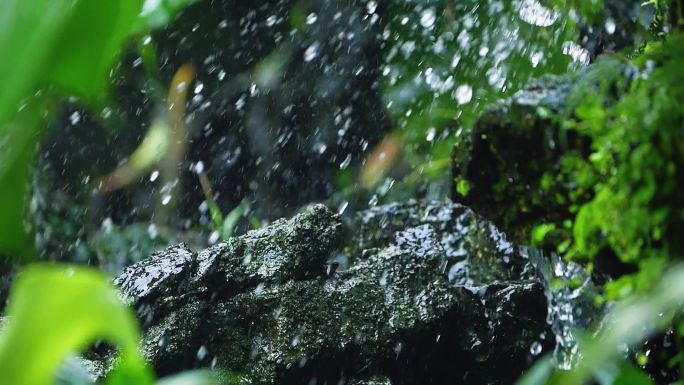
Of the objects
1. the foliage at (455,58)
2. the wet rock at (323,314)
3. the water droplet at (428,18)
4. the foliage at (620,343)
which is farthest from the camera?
the water droplet at (428,18)

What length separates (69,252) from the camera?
3.63 meters

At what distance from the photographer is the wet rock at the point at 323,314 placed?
205 centimetres

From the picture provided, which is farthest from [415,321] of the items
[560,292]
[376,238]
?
[376,238]

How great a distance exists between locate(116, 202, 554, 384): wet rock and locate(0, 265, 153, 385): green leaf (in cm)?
165

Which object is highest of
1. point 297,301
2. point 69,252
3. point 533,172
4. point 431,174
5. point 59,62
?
point 59,62

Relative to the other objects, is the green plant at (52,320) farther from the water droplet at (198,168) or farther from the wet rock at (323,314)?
the water droplet at (198,168)

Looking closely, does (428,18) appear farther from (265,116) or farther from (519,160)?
(519,160)

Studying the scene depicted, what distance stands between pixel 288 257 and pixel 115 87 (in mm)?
2035

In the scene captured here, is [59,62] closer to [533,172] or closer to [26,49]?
[26,49]

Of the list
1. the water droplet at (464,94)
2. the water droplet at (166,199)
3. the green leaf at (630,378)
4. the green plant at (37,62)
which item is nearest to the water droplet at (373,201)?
the water droplet at (464,94)

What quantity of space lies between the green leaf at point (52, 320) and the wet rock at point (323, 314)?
165 cm

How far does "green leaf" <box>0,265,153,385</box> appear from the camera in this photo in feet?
1.24

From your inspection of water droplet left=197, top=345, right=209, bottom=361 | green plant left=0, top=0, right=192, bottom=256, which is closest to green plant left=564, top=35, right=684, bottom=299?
green plant left=0, top=0, right=192, bottom=256

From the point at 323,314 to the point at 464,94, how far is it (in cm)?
172
